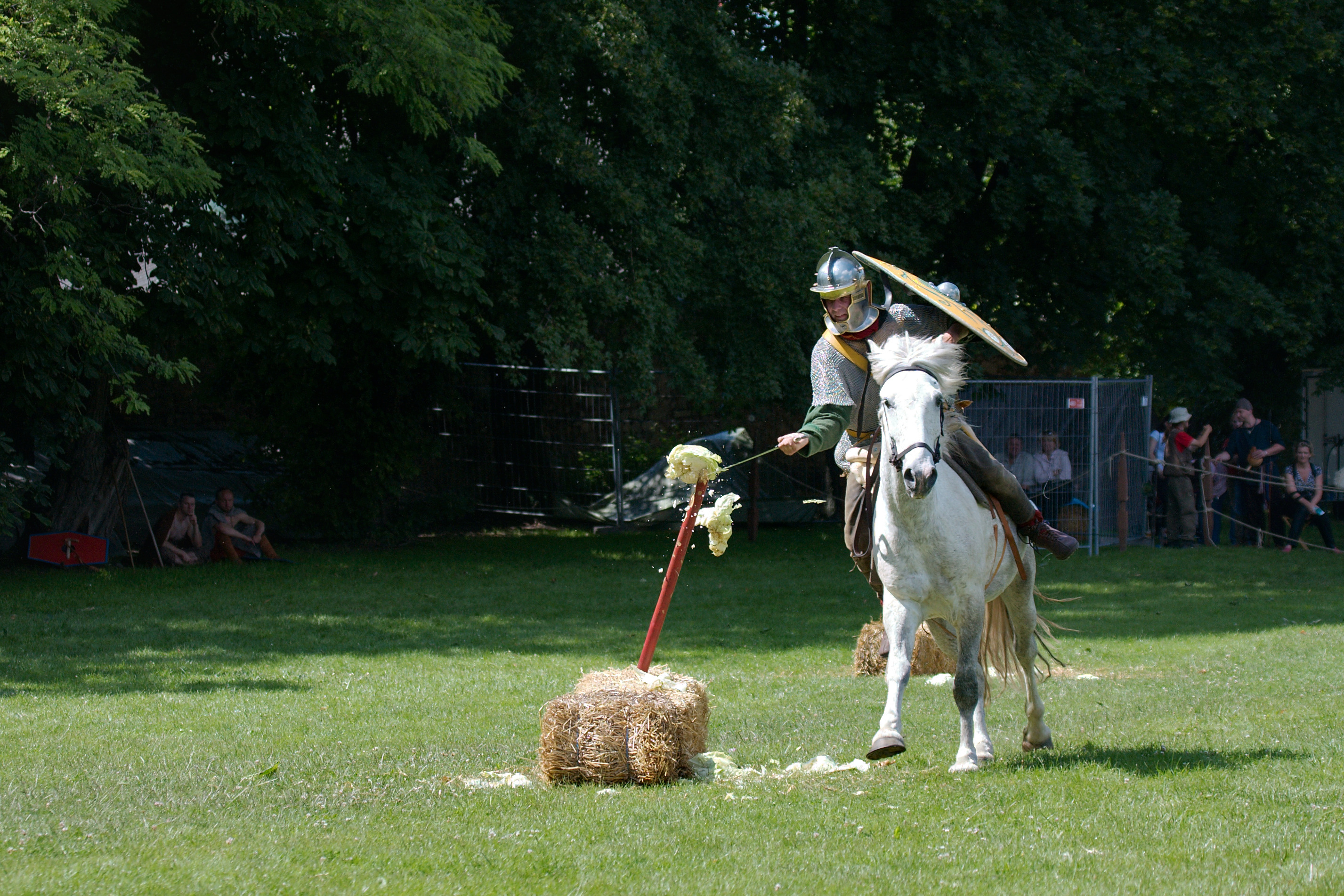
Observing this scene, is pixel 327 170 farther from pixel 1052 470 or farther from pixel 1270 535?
pixel 1270 535

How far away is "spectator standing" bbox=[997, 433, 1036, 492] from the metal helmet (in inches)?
532

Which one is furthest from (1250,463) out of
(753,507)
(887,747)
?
(887,747)

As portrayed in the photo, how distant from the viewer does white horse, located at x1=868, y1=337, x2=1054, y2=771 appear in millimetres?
6371

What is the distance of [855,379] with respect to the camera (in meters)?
7.50

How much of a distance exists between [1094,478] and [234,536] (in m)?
13.6

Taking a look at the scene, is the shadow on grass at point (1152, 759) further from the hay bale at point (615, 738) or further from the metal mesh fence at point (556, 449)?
the metal mesh fence at point (556, 449)

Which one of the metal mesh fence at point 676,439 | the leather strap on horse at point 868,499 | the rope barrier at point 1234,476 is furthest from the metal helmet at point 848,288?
the rope barrier at point 1234,476

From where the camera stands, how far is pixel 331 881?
4895mm

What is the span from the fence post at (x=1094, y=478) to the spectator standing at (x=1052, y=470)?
384 millimetres

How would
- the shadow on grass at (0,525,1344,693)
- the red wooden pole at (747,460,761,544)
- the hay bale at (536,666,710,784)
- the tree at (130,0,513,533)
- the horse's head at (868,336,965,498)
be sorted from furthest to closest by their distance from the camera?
the red wooden pole at (747,460,761,544) < the tree at (130,0,513,533) < the shadow on grass at (0,525,1344,693) < the hay bale at (536,666,710,784) < the horse's head at (868,336,965,498)

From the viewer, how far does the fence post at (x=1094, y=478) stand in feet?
68.5

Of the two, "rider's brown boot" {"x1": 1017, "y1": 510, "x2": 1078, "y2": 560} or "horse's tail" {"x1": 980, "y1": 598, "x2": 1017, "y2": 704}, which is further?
"horse's tail" {"x1": 980, "y1": 598, "x2": 1017, "y2": 704}

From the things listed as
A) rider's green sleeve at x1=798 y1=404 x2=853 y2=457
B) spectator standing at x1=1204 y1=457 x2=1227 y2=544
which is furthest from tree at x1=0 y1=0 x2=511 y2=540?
spectator standing at x1=1204 y1=457 x2=1227 y2=544

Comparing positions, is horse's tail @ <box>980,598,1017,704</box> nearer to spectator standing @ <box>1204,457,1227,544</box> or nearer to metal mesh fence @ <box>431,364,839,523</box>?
spectator standing @ <box>1204,457,1227,544</box>
